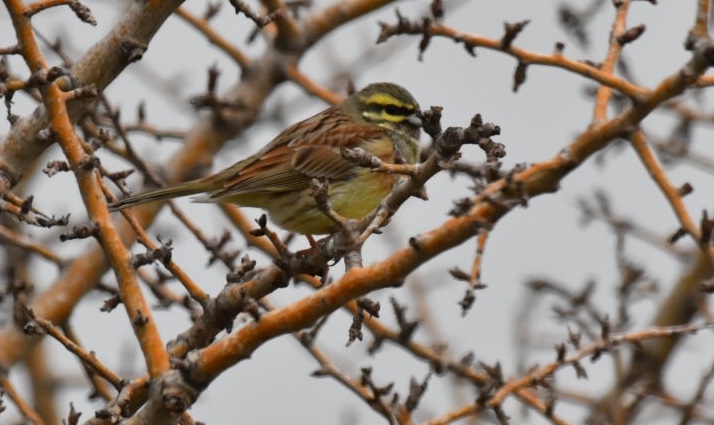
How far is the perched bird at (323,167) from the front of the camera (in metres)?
7.04

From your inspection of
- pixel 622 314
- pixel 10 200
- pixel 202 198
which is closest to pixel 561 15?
pixel 622 314

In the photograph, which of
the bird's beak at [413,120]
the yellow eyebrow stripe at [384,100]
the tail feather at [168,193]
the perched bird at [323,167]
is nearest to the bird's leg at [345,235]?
the tail feather at [168,193]

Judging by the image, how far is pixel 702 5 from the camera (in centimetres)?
431

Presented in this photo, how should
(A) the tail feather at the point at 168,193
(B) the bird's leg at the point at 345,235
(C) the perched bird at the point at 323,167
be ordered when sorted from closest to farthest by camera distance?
(B) the bird's leg at the point at 345,235, (A) the tail feather at the point at 168,193, (C) the perched bird at the point at 323,167

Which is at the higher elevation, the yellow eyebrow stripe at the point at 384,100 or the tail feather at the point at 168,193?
the yellow eyebrow stripe at the point at 384,100

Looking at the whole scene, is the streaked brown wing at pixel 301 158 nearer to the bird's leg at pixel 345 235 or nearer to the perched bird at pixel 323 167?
the perched bird at pixel 323 167

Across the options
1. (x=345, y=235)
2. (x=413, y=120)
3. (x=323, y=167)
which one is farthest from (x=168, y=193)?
(x=345, y=235)

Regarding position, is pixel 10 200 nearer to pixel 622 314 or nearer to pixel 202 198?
pixel 202 198

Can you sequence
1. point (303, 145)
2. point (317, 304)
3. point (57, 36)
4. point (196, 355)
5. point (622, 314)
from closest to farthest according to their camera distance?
point (317, 304) < point (196, 355) < point (622, 314) < point (57, 36) < point (303, 145)

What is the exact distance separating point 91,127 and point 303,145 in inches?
58.9

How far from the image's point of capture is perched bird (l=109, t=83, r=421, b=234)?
23.1 ft

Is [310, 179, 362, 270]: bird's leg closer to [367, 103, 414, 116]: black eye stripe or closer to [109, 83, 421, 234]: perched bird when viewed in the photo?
[109, 83, 421, 234]: perched bird

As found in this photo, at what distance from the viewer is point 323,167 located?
747 cm

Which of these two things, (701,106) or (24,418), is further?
(701,106)
